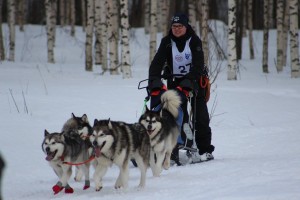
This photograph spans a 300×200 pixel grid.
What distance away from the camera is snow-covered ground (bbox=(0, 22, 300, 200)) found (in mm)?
5008

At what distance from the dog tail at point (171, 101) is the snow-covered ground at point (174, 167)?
736mm

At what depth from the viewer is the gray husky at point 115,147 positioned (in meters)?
4.95

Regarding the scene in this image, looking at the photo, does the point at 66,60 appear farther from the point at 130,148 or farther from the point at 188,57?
the point at 130,148

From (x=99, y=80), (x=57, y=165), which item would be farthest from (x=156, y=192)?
(x=99, y=80)

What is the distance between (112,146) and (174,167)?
1.88 m

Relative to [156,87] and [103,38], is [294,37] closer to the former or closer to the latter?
[103,38]

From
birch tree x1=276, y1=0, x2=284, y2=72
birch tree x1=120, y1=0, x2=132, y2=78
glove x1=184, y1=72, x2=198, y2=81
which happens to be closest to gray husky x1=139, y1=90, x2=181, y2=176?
glove x1=184, y1=72, x2=198, y2=81

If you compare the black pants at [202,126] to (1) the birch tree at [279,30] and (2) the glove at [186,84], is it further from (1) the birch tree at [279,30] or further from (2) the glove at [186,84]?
(1) the birch tree at [279,30]

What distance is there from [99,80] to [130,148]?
864 centimetres

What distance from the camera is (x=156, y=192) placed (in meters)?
5.00

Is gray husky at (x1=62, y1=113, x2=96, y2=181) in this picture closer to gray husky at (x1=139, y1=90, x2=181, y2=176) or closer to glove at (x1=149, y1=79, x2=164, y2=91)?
gray husky at (x1=139, y1=90, x2=181, y2=176)

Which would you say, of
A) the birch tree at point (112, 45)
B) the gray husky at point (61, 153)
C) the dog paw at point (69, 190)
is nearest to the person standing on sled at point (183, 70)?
the gray husky at point (61, 153)

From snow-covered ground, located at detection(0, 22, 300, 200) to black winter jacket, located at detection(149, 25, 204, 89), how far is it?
1.18 meters

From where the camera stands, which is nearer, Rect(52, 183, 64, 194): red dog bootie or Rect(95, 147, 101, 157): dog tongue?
Rect(95, 147, 101, 157): dog tongue
